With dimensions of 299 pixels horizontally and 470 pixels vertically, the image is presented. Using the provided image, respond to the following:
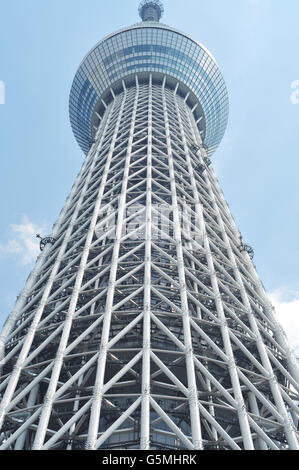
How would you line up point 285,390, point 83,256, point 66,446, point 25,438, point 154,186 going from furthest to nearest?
point 154,186 → point 83,256 → point 285,390 → point 25,438 → point 66,446

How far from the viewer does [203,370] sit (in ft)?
85.7

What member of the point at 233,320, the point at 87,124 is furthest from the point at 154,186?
the point at 87,124

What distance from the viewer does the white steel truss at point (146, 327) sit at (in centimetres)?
2469

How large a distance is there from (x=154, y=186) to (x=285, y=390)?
24981 millimetres

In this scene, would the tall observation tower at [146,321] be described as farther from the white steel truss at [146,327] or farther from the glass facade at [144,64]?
the glass facade at [144,64]

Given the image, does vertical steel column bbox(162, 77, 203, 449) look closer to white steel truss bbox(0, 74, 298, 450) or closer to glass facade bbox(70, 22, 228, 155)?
white steel truss bbox(0, 74, 298, 450)

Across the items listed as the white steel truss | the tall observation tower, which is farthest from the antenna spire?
the white steel truss

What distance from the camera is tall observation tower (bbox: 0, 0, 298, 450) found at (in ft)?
81.5

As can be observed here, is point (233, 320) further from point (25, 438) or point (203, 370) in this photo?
point (25, 438)

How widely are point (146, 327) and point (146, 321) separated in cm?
65

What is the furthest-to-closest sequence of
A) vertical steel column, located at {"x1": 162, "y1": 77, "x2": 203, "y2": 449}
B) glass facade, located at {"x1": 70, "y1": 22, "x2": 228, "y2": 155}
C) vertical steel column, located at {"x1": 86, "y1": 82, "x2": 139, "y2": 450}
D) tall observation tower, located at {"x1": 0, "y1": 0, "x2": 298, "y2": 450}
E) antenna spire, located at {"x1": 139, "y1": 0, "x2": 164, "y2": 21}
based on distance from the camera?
antenna spire, located at {"x1": 139, "y1": 0, "x2": 164, "y2": 21} → glass facade, located at {"x1": 70, "y1": 22, "x2": 228, "y2": 155} → tall observation tower, located at {"x1": 0, "y1": 0, "x2": 298, "y2": 450} → vertical steel column, located at {"x1": 162, "y1": 77, "x2": 203, "y2": 449} → vertical steel column, located at {"x1": 86, "y1": 82, "x2": 139, "y2": 450}

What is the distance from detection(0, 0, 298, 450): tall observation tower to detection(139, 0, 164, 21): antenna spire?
132 ft

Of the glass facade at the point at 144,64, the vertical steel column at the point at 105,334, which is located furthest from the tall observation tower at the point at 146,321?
the glass facade at the point at 144,64

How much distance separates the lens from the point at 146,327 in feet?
92.3
